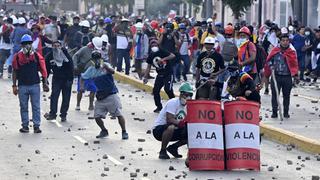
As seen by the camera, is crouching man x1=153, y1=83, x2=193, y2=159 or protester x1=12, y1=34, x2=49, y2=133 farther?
protester x1=12, y1=34, x2=49, y2=133

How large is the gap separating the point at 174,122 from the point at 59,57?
6.49 m

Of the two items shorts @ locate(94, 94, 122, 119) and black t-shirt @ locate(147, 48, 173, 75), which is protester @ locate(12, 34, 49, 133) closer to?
shorts @ locate(94, 94, 122, 119)

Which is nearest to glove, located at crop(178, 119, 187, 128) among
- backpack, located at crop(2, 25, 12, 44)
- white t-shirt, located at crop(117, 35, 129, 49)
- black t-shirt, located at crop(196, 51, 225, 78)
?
black t-shirt, located at crop(196, 51, 225, 78)

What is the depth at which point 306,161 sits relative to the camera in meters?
18.3

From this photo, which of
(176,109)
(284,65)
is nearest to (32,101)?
(176,109)

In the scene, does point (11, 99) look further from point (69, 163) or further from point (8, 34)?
point (69, 163)

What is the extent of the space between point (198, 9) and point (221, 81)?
4957 cm

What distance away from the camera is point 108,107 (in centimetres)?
2095

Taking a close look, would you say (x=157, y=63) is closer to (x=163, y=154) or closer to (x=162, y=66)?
(x=162, y=66)

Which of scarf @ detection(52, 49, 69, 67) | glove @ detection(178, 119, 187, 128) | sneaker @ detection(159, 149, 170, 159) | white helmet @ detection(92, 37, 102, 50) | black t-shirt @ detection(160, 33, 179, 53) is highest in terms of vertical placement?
white helmet @ detection(92, 37, 102, 50)

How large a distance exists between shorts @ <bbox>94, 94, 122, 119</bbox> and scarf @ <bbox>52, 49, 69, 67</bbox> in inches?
114

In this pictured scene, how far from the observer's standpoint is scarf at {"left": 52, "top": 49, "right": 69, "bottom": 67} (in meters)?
23.7

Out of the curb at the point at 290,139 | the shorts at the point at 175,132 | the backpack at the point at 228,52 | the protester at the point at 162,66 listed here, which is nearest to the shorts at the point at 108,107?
the curb at the point at 290,139

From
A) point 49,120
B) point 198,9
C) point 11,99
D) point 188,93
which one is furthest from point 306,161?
point 198,9
